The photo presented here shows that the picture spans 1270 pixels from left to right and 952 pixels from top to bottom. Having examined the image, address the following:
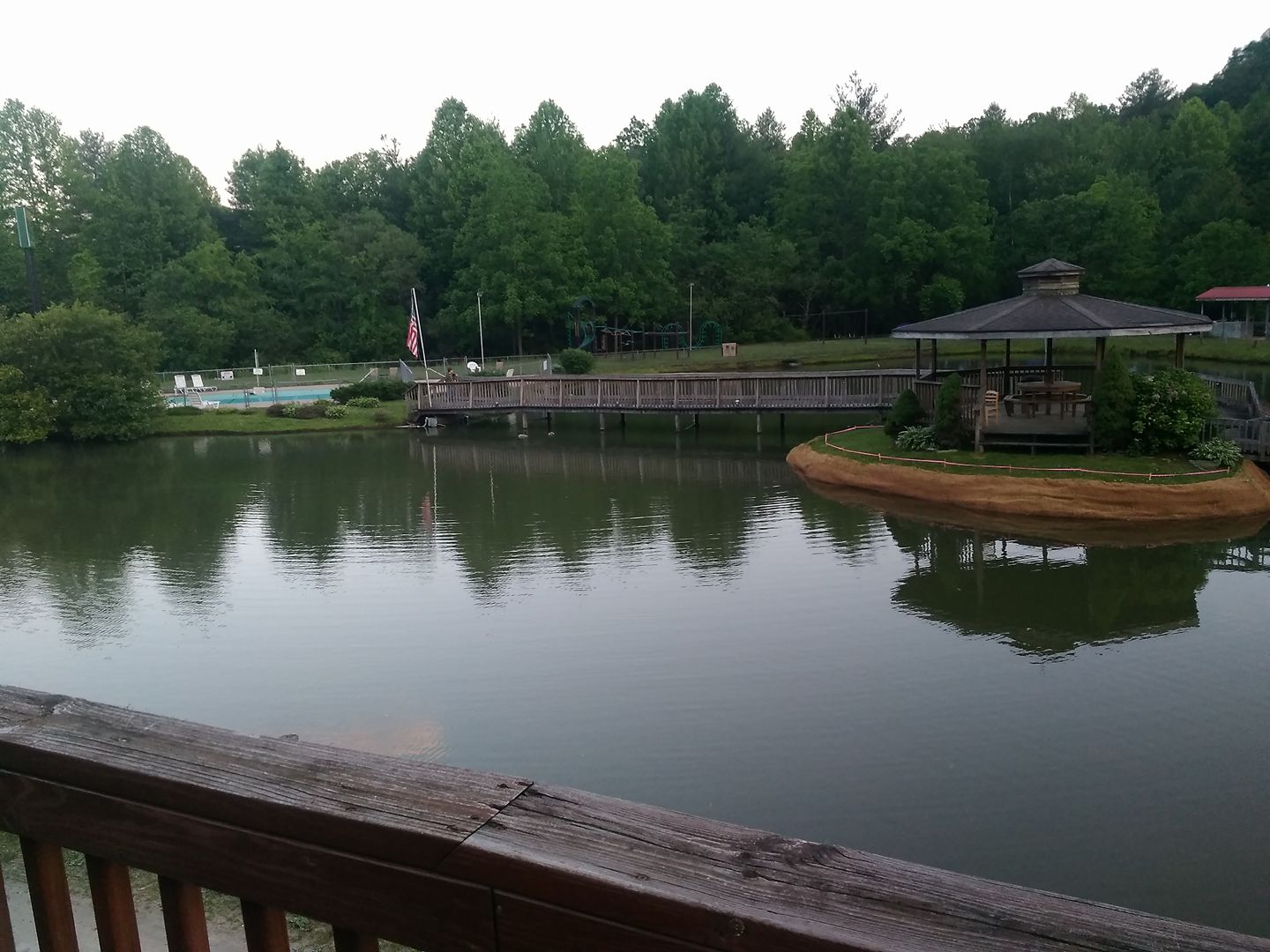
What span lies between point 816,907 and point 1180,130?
58416 millimetres

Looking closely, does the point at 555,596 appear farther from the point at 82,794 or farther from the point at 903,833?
the point at 82,794

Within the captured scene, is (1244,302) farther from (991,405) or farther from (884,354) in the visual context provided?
(991,405)

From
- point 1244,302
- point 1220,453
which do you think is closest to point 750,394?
point 1220,453

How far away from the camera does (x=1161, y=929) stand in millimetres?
1036

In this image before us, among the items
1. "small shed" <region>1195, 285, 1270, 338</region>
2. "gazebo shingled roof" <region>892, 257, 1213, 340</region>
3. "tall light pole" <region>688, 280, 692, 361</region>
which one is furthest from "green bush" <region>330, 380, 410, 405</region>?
"small shed" <region>1195, 285, 1270, 338</region>

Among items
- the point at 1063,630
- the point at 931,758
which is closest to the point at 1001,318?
the point at 1063,630

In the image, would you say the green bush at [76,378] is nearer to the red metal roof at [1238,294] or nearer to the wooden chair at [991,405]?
the wooden chair at [991,405]

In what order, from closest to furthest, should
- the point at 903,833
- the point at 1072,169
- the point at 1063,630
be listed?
the point at 903,833
the point at 1063,630
the point at 1072,169

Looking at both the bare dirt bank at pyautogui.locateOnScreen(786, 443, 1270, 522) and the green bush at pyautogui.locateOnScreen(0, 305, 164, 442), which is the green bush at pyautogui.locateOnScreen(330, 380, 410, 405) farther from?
the bare dirt bank at pyautogui.locateOnScreen(786, 443, 1270, 522)

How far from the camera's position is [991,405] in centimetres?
2117

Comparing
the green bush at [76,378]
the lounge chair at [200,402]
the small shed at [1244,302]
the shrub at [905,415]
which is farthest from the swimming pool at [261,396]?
the small shed at [1244,302]

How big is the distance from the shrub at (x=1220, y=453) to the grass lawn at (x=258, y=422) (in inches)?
1011

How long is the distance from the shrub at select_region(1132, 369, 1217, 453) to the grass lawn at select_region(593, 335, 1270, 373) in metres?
20.3

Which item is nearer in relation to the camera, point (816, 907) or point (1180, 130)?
point (816, 907)
